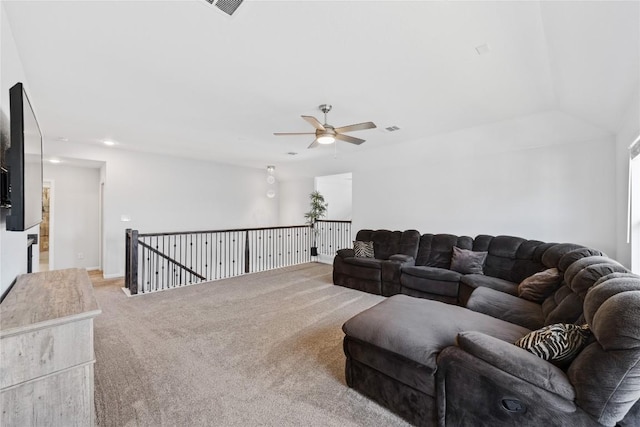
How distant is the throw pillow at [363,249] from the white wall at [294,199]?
10.4ft

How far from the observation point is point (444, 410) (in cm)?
160

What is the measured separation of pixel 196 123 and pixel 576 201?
5.78 m

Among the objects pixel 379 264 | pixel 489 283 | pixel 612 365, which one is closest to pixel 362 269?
pixel 379 264

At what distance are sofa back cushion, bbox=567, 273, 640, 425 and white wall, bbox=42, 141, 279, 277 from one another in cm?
715

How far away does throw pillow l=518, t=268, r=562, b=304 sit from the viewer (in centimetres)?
265

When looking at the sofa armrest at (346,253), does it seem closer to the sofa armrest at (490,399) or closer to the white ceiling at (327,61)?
the white ceiling at (327,61)

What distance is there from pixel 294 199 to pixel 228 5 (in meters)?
6.79

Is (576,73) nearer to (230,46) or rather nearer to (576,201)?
(576,201)

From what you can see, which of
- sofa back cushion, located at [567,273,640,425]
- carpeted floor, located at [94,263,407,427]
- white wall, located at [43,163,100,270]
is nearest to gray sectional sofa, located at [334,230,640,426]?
sofa back cushion, located at [567,273,640,425]

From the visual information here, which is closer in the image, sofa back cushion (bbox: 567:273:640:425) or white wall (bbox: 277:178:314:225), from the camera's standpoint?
sofa back cushion (bbox: 567:273:640:425)

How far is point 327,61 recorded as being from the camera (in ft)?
7.84

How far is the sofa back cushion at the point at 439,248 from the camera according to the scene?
4.40 meters

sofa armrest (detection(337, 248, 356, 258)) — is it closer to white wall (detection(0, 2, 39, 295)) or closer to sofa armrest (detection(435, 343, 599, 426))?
sofa armrest (detection(435, 343, 599, 426))

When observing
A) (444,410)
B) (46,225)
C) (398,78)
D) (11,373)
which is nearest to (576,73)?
(398,78)
